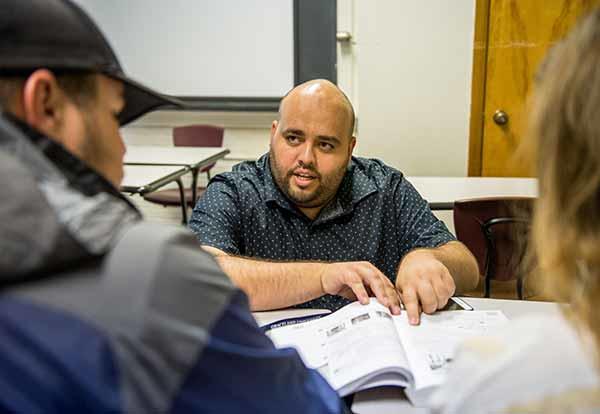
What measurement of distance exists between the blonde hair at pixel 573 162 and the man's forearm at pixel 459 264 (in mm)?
902

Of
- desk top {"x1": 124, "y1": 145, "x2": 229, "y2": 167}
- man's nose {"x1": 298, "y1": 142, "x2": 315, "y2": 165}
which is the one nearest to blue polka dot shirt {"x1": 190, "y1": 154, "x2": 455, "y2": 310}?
man's nose {"x1": 298, "y1": 142, "x2": 315, "y2": 165}

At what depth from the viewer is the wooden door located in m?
3.28

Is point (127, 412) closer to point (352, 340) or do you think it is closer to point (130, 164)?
point (352, 340)

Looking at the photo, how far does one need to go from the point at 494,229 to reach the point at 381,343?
1464 millimetres

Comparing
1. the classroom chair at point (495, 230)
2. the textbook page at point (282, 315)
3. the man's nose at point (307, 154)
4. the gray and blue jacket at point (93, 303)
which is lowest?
the classroom chair at point (495, 230)

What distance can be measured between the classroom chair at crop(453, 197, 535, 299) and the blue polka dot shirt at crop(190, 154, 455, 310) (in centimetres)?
63

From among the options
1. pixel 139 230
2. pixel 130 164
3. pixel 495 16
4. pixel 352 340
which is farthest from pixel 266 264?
pixel 495 16

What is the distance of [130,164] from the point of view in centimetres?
355

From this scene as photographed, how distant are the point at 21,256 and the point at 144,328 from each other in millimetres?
122

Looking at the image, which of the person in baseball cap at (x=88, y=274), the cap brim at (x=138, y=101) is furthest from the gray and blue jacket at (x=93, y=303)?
the cap brim at (x=138, y=101)

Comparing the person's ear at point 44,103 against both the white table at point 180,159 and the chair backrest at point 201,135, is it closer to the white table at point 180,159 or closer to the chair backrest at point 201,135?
the white table at point 180,159

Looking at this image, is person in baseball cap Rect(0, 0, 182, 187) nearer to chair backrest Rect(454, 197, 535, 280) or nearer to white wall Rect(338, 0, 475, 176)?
chair backrest Rect(454, 197, 535, 280)

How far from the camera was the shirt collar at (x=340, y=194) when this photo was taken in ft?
5.71

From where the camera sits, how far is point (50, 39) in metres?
0.61
